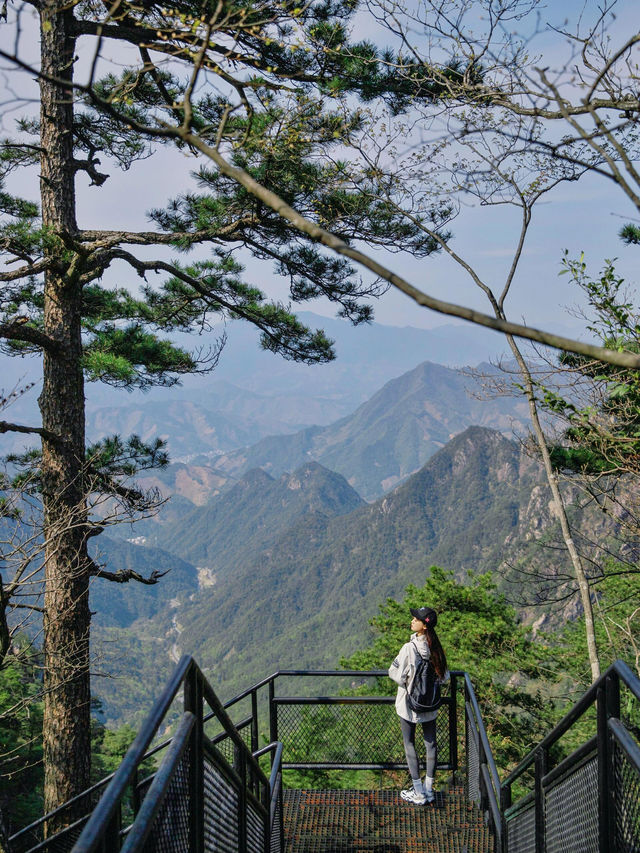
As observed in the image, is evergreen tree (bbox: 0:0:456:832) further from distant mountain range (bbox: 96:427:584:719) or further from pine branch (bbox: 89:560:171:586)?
distant mountain range (bbox: 96:427:584:719)

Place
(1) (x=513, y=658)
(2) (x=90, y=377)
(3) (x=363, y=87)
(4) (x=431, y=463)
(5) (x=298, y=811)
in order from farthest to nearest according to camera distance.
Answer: (4) (x=431, y=463) < (1) (x=513, y=658) < (2) (x=90, y=377) < (3) (x=363, y=87) < (5) (x=298, y=811)

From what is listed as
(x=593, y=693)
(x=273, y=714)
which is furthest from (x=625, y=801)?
(x=273, y=714)

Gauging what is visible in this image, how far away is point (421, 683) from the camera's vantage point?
420 cm

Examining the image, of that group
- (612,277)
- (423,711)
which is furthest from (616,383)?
(423,711)

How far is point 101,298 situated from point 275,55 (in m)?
3.36

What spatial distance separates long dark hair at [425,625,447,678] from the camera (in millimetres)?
4211

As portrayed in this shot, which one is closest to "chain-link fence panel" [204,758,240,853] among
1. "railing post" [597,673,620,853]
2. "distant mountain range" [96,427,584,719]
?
"railing post" [597,673,620,853]

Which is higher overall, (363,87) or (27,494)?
(363,87)

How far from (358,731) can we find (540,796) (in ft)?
22.9

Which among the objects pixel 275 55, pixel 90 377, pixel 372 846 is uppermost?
pixel 275 55

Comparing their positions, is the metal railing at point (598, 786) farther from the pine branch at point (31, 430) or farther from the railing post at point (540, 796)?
the pine branch at point (31, 430)

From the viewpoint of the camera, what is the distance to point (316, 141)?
6.12m

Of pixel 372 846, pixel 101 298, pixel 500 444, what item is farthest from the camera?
pixel 500 444

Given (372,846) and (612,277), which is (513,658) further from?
(372,846)
